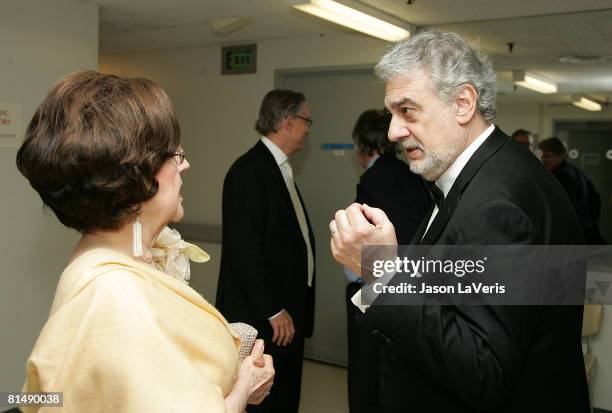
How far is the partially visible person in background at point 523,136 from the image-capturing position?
11.1ft

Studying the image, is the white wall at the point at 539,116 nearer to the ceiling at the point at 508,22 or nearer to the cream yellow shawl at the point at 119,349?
the ceiling at the point at 508,22

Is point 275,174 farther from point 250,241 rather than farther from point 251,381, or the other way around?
point 251,381

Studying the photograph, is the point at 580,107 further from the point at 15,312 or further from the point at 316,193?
the point at 15,312

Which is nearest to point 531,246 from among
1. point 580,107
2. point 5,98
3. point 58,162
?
point 58,162

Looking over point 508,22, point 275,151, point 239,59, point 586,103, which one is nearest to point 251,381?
point 275,151

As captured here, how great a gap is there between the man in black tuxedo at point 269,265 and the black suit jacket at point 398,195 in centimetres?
45

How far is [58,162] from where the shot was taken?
3.42 ft

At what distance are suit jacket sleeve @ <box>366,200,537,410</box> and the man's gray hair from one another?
0.38m

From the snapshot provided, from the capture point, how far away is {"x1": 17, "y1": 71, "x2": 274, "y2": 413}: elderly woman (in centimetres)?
95

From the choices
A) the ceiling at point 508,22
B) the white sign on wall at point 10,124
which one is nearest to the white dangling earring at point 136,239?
the white sign on wall at point 10,124

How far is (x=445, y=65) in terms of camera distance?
1453 millimetres

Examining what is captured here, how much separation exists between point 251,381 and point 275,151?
81.1 inches

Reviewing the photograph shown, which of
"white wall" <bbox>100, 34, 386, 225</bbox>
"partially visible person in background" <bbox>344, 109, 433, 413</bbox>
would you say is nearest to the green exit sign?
"white wall" <bbox>100, 34, 386, 225</bbox>

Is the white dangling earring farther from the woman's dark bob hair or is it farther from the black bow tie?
the black bow tie
